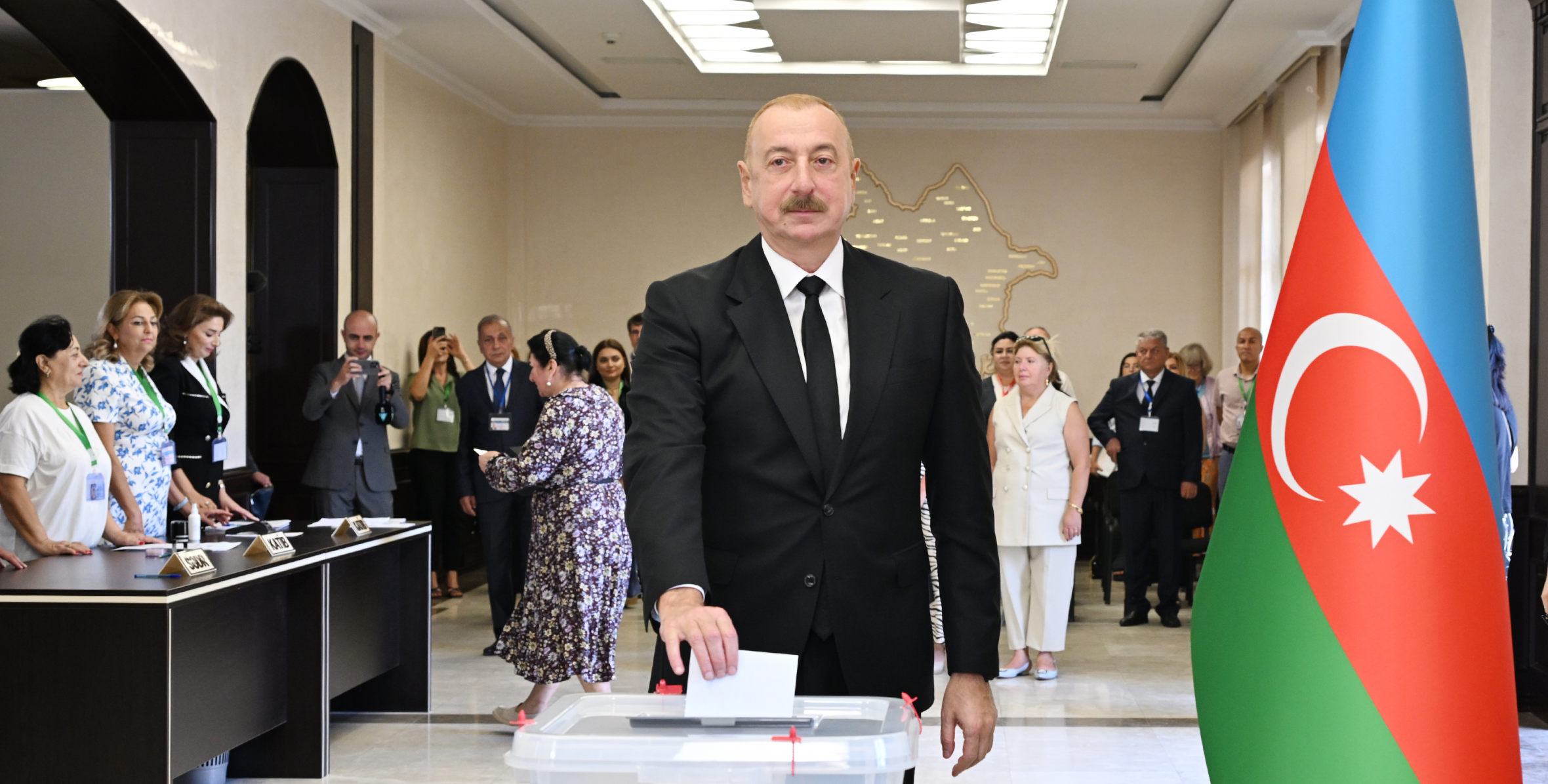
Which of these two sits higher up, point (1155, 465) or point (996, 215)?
point (996, 215)

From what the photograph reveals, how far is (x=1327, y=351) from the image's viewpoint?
198cm

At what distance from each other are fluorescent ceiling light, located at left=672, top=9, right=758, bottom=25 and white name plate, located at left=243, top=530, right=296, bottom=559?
4.85 metres

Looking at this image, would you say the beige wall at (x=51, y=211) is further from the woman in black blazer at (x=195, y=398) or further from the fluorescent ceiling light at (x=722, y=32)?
the fluorescent ceiling light at (x=722, y=32)

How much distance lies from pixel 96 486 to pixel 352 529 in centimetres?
88

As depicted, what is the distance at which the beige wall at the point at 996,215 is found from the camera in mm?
10883

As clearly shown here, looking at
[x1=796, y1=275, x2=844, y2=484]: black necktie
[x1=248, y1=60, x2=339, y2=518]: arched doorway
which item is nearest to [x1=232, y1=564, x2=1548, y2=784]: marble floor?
[x1=248, y1=60, x2=339, y2=518]: arched doorway

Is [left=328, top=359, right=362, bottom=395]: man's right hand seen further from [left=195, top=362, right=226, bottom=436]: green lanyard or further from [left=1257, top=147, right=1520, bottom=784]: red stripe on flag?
[left=1257, top=147, right=1520, bottom=784]: red stripe on flag

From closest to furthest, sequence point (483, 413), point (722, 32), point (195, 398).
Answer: point (195, 398) < point (483, 413) < point (722, 32)

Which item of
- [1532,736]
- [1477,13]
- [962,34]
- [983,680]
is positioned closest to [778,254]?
[983,680]

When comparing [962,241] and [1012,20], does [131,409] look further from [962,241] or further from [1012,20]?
[962,241]

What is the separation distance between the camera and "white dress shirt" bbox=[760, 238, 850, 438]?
1.66 m

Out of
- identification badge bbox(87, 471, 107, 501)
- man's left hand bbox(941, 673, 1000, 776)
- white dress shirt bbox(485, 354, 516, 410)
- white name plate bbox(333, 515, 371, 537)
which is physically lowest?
white name plate bbox(333, 515, 371, 537)

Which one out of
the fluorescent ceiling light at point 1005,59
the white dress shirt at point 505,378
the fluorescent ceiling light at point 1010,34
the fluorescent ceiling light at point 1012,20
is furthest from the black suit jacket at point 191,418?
the fluorescent ceiling light at point 1005,59

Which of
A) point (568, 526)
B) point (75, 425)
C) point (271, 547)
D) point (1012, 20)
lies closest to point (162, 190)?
point (75, 425)
